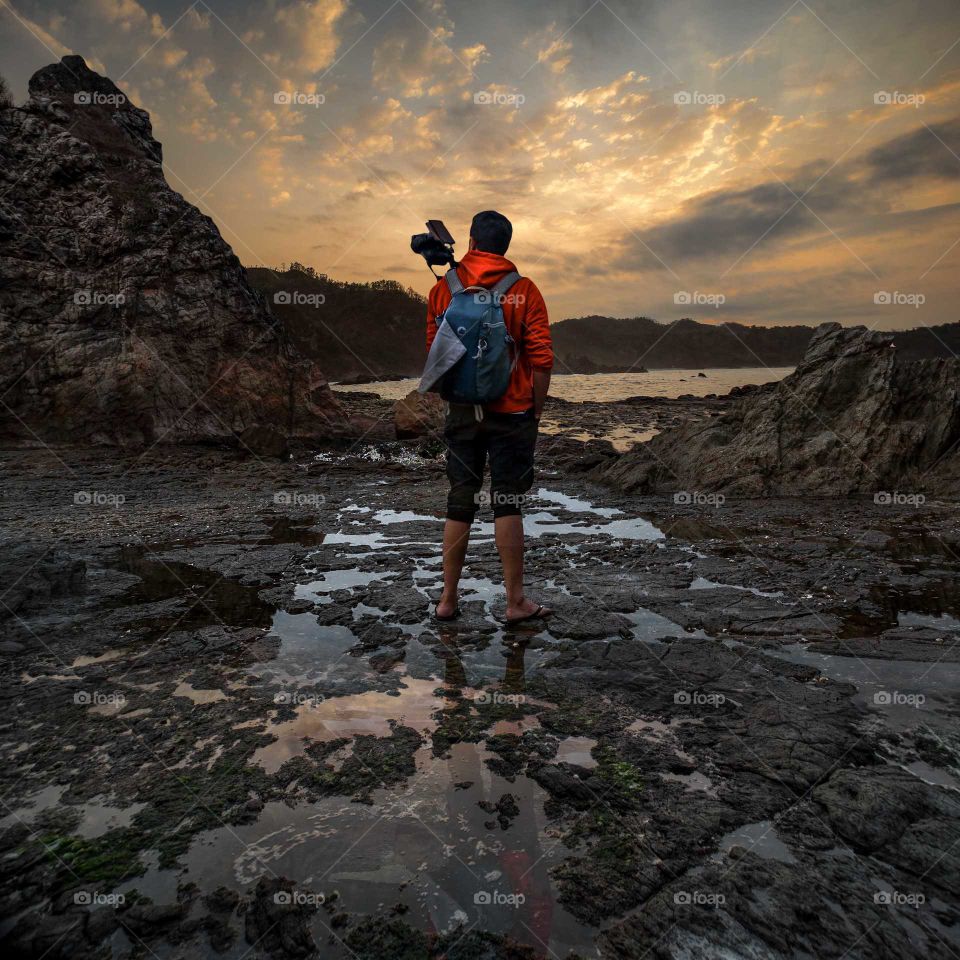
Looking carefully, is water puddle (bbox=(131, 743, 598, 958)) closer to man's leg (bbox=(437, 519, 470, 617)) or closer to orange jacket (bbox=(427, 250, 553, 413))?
man's leg (bbox=(437, 519, 470, 617))

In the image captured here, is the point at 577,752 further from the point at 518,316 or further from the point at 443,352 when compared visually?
the point at 518,316

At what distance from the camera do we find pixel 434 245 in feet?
12.9

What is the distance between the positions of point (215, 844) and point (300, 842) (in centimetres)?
27

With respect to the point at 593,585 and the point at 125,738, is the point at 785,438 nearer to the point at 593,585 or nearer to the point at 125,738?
the point at 593,585

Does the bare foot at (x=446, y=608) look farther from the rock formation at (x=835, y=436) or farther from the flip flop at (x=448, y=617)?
the rock formation at (x=835, y=436)

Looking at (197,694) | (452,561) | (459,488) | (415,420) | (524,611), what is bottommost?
(197,694)

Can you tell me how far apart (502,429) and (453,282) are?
3.10 ft

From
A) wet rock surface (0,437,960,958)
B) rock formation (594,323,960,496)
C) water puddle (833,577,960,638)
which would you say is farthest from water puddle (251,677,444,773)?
rock formation (594,323,960,496)

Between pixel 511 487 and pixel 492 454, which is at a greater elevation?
pixel 492 454

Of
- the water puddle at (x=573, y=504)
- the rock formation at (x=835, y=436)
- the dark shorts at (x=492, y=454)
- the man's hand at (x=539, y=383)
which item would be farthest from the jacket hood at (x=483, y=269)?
the rock formation at (x=835, y=436)

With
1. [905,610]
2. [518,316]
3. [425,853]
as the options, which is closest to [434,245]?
[518,316]

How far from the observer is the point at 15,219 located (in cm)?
1173

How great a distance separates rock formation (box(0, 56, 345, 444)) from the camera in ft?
36.7

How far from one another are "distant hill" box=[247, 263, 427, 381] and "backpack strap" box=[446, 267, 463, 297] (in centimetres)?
6148
